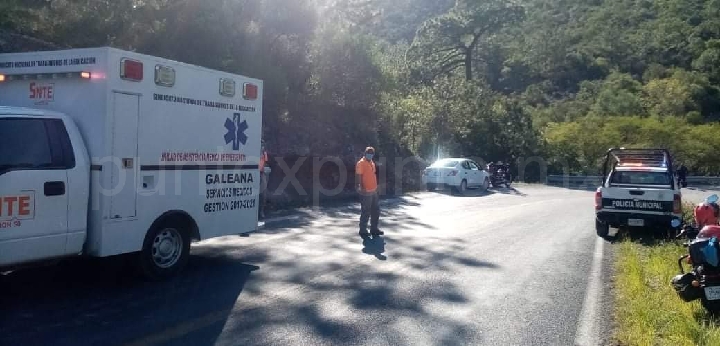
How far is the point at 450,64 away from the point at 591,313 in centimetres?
5756

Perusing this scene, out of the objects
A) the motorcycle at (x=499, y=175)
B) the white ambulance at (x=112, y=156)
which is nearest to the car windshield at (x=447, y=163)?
the motorcycle at (x=499, y=175)

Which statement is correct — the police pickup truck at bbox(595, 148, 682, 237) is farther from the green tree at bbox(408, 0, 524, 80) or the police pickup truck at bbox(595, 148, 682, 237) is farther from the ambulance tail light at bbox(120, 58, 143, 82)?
the green tree at bbox(408, 0, 524, 80)

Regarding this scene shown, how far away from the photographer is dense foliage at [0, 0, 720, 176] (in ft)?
64.9

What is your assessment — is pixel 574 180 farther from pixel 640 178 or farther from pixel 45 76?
pixel 45 76

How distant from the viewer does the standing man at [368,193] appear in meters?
12.9

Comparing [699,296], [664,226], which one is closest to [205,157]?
[699,296]

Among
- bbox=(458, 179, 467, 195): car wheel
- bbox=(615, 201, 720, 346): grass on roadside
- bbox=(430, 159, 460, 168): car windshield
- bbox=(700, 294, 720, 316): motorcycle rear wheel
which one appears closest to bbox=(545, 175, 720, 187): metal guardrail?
bbox=(458, 179, 467, 195): car wheel

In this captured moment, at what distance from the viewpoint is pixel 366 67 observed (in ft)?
85.6

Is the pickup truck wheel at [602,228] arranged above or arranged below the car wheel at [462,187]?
below

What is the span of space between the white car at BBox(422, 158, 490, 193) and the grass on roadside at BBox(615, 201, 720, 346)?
16.7m

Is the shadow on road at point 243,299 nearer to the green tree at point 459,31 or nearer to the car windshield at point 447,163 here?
the car windshield at point 447,163

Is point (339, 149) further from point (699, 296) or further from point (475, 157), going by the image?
point (699, 296)

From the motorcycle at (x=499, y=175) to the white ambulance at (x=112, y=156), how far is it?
24972 millimetres

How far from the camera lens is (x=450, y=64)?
208 ft
